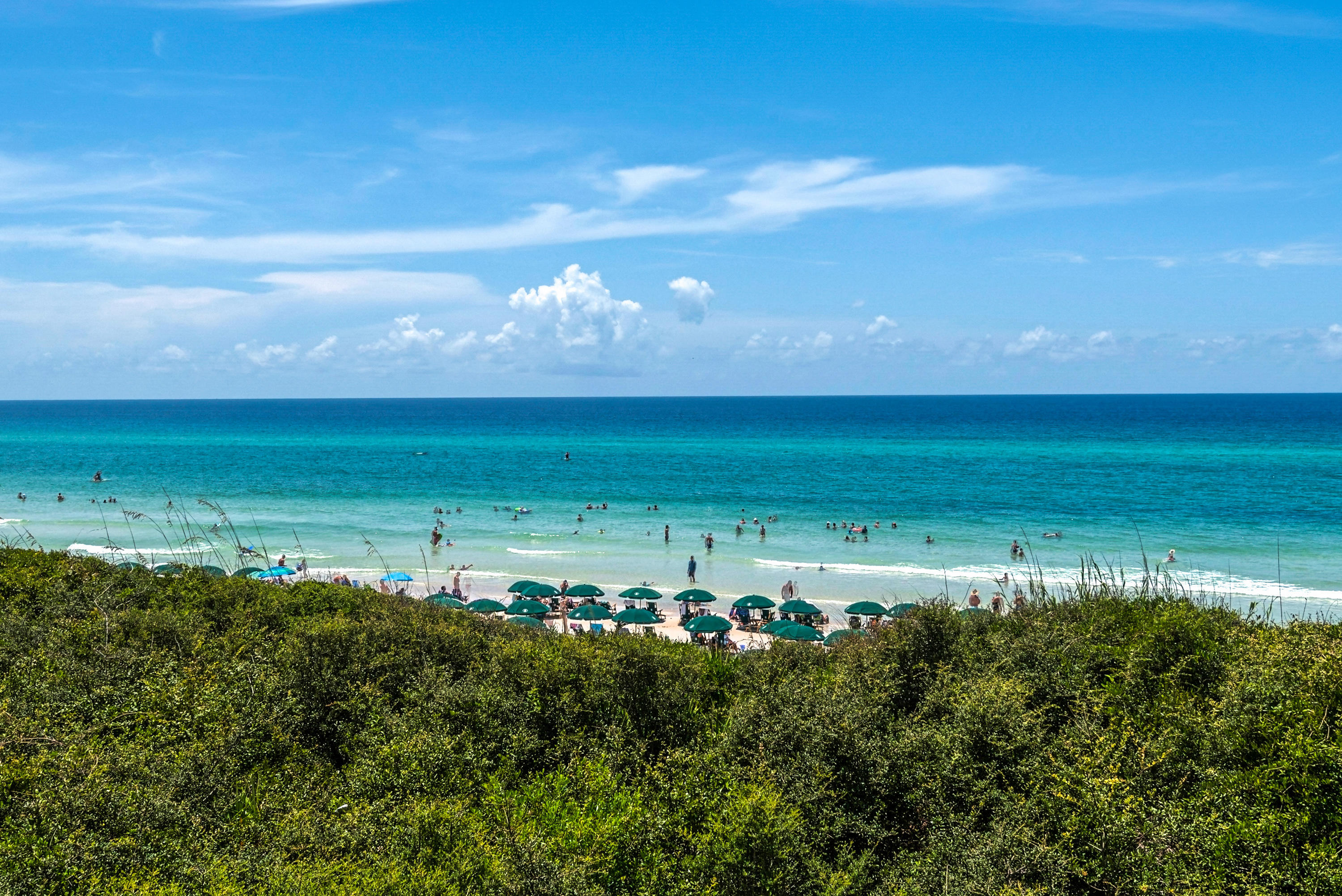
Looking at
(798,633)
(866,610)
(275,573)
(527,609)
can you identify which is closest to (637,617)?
(527,609)

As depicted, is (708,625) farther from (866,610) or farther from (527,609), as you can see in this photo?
(527,609)

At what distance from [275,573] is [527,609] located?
11.8 meters

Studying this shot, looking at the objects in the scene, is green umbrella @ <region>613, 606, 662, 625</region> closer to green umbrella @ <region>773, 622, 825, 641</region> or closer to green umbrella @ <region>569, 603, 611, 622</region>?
green umbrella @ <region>569, 603, 611, 622</region>

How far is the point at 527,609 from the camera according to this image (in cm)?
2834

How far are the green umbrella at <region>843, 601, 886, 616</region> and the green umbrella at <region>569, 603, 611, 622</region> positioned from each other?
829 cm

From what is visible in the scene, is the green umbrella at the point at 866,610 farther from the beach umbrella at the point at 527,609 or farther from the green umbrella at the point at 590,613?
the beach umbrella at the point at 527,609

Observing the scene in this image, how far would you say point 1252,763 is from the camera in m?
8.88

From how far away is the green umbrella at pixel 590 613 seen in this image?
26781 millimetres

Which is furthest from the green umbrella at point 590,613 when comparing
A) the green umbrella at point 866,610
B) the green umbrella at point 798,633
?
the green umbrella at point 866,610

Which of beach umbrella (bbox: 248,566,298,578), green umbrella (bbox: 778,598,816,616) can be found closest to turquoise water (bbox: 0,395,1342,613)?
beach umbrella (bbox: 248,566,298,578)

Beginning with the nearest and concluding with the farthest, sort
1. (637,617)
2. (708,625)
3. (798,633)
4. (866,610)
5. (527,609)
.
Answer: (798,633) < (637,617) < (708,625) < (866,610) < (527,609)

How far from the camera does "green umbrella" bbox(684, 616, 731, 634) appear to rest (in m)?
26.7

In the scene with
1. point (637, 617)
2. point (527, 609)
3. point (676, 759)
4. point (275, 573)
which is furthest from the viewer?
point (275, 573)

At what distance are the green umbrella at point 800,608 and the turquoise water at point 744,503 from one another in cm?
437
